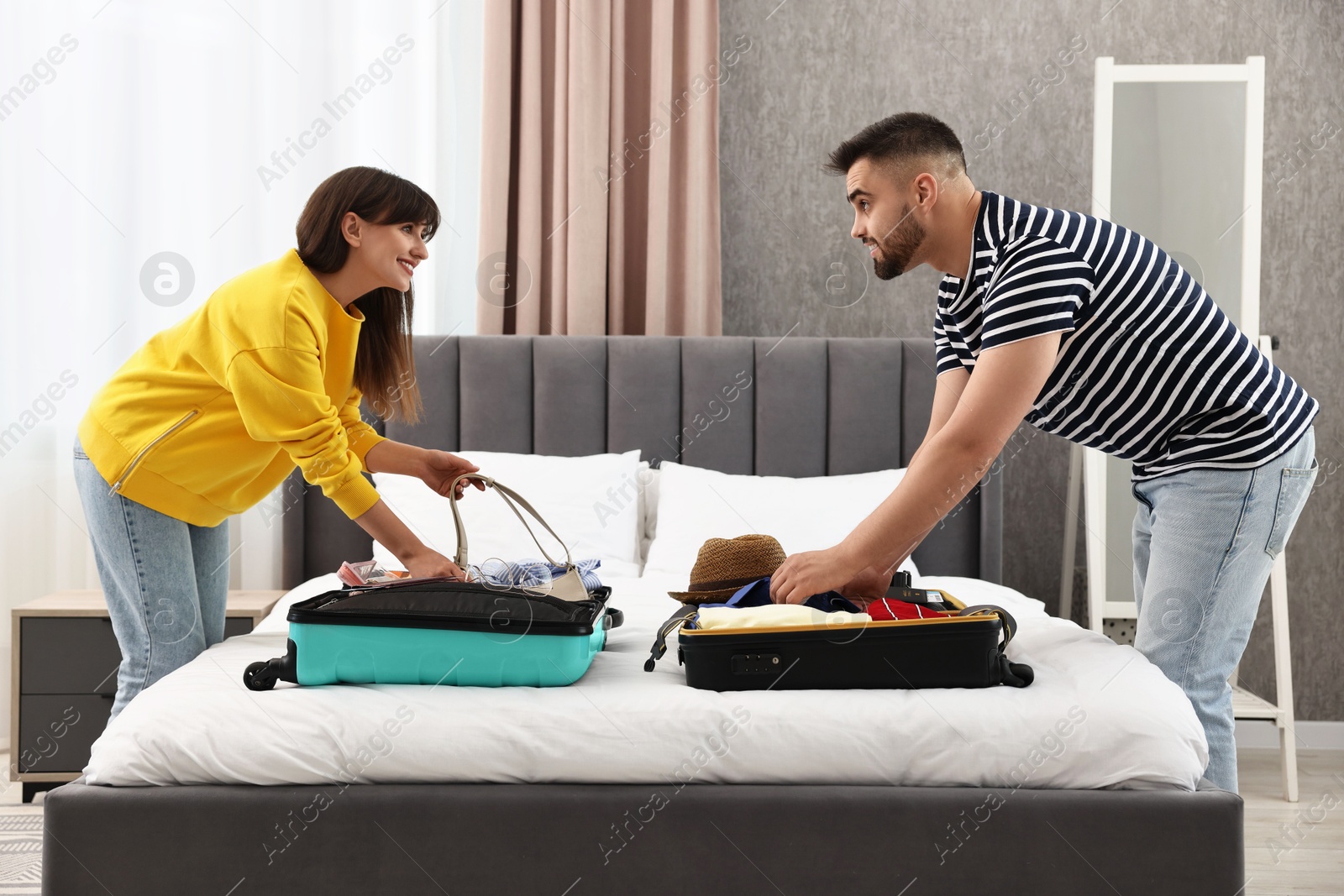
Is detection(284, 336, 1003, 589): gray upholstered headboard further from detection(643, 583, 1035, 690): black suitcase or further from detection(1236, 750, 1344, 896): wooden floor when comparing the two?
detection(643, 583, 1035, 690): black suitcase

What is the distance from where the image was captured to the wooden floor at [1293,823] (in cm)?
203

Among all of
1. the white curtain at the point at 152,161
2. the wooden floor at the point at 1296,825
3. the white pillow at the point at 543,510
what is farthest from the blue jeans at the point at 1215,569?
the white curtain at the point at 152,161

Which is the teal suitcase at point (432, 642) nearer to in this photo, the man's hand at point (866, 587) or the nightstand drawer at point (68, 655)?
the man's hand at point (866, 587)

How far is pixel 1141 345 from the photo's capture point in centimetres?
151

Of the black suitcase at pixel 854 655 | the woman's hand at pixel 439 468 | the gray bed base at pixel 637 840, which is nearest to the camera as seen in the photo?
the gray bed base at pixel 637 840

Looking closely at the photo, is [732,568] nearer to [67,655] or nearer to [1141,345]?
[1141,345]

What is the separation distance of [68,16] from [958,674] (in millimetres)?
3033

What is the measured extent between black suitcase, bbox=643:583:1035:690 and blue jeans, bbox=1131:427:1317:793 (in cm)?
34

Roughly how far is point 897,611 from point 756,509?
1.11 metres

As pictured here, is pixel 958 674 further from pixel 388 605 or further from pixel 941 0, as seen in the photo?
pixel 941 0

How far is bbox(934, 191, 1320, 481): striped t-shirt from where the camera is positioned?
57.9 inches

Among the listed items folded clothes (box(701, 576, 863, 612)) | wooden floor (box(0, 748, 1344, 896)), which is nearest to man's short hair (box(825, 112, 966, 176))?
folded clothes (box(701, 576, 863, 612))

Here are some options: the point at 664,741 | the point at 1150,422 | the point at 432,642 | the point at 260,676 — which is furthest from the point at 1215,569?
the point at 260,676

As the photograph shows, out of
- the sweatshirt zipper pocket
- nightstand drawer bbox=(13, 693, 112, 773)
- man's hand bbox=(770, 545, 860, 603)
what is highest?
the sweatshirt zipper pocket
